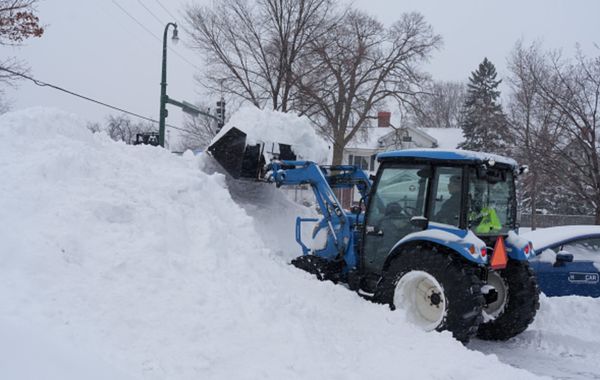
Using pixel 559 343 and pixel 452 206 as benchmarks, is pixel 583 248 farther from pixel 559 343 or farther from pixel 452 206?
pixel 452 206

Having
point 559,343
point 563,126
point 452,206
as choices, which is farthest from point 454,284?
point 563,126

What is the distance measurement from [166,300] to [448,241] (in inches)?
117

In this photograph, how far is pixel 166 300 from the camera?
453 cm

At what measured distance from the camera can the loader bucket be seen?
9.48 m

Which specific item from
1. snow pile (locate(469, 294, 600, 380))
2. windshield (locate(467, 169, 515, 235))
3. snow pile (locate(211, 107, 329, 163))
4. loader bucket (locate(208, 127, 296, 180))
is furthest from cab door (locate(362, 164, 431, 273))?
snow pile (locate(211, 107, 329, 163))

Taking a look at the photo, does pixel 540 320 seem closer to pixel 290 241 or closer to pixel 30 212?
pixel 290 241

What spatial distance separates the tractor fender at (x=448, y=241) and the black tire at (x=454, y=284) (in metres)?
0.10

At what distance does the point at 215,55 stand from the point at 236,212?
52.3 ft

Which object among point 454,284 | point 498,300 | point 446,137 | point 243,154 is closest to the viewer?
point 454,284

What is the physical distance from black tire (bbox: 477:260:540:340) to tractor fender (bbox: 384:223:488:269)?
1.05 meters

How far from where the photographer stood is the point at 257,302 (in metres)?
4.91

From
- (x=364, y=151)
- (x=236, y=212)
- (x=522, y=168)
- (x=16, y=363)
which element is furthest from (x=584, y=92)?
(x=364, y=151)

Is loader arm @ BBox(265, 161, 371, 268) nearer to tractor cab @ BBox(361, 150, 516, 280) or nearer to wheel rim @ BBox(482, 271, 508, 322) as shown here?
tractor cab @ BBox(361, 150, 516, 280)

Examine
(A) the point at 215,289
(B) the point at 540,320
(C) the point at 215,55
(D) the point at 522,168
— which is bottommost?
(B) the point at 540,320
